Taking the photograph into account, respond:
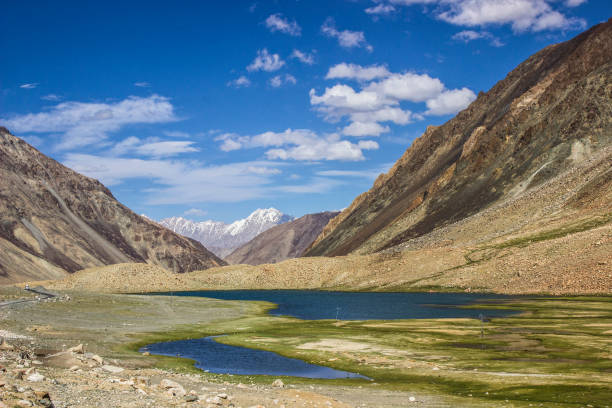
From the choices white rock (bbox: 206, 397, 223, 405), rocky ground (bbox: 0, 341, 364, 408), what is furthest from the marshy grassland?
white rock (bbox: 206, 397, 223, 405)

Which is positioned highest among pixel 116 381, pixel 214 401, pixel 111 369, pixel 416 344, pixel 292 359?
pixel 116 381

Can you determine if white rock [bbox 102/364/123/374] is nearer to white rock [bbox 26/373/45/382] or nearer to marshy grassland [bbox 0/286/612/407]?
white rock [bbox 26/373/45/382]

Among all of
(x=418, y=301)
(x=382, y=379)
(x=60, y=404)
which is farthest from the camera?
(x=418, y=301)

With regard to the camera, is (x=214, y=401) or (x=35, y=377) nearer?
(x=214, y=401)

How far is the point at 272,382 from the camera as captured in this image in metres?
37.2

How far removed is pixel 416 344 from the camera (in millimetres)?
55656

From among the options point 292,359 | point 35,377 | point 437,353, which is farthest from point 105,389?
point 437,353

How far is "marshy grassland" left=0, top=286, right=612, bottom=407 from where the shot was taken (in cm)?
3475

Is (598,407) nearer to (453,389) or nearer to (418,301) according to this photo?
(453,389)

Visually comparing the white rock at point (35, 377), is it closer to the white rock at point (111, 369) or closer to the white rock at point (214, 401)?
the white rock at point (111, 369)

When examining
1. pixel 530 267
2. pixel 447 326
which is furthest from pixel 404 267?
pixel 447 326

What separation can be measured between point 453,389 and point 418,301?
3487 inches

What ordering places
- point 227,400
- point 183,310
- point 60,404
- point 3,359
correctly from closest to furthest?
point 60,404 < point 227,400 < point 3,359 < point 183,310

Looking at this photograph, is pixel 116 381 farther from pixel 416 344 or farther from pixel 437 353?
pixel 416 344
